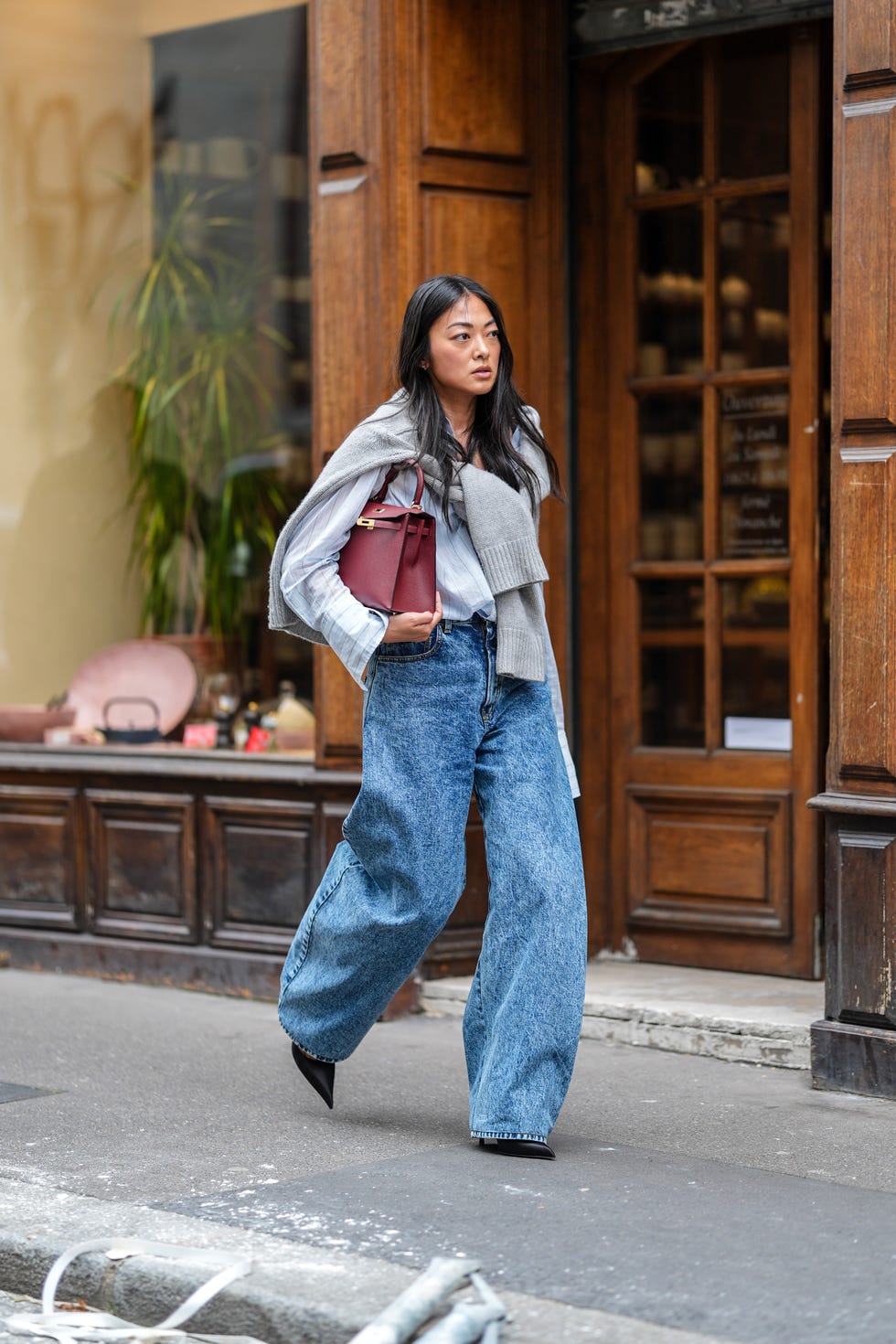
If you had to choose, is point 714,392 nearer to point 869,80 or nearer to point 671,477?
point 671,477

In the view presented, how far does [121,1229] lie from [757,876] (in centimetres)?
295

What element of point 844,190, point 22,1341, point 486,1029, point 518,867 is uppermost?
point 844,190

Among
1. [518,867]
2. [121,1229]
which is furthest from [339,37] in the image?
[121,1229]

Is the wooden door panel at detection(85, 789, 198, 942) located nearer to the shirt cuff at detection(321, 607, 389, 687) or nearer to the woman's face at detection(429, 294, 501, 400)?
the shirt cuff at detection(321, 607, 389, 687)

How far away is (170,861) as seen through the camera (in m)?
6.87

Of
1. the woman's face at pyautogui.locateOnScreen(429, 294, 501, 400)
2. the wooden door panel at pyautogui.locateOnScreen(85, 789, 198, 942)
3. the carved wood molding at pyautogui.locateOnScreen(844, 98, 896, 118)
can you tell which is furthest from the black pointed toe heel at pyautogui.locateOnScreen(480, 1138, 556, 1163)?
the carved wood molding at pyautogui.locateOnScreen(844, 98, 896, 118)

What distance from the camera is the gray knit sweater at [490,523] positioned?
4.50 meters

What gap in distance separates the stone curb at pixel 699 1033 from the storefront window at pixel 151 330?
183 centimetres

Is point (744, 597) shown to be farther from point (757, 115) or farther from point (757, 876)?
point (757, 115)

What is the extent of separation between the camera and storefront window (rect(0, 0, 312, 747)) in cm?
730

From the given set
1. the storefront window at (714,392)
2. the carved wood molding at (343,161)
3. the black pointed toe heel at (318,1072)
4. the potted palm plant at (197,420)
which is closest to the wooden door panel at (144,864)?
the potted palm plant at (197,420)

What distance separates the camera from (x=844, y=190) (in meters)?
5.04

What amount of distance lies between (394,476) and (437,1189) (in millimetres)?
1607

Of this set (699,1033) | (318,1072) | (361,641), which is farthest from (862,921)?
(361,641)
